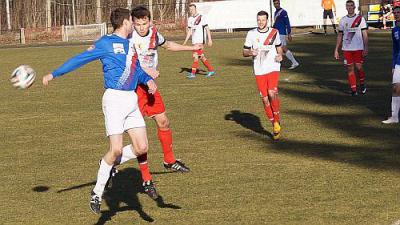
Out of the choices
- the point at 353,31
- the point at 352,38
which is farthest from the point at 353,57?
the point at 353,31

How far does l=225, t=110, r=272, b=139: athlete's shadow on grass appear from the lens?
16.3m

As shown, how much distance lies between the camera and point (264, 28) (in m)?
15.0

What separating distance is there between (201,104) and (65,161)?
7052 mm

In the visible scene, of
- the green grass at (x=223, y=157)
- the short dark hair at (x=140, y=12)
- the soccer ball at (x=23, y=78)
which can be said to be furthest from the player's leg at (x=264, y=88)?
the soccer ball at (x=23, y=78)

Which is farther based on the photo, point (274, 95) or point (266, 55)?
point (274, 95)

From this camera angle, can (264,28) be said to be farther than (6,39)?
No

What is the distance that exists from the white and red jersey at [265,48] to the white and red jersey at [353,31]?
17.4ft

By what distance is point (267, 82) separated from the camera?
15.0 metres

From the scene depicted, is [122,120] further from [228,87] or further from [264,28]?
[228,87]

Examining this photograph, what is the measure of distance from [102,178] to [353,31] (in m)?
11.5

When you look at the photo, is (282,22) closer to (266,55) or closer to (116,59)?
(266,55)

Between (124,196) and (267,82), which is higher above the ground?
(267,82)

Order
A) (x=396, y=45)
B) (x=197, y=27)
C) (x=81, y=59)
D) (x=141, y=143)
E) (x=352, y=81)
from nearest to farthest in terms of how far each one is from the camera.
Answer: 1. (x=81, y=59)
2. (x=141, y=143)
3. (x=396, y=45)
4. (x=352, y=81)
5. (x=197, y=27)

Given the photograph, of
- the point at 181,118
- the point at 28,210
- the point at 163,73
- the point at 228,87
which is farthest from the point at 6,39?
the point at 28,210
